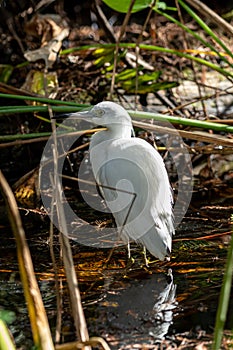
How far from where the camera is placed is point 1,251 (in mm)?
2586

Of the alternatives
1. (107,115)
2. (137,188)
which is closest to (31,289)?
(137,188)

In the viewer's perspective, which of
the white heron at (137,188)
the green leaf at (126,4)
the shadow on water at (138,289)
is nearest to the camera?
the shadow on water at (138,289)

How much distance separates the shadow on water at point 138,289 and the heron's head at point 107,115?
0.51m

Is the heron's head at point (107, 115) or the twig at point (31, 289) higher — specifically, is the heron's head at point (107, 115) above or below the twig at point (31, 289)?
below

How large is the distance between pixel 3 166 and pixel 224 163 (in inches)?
51.1

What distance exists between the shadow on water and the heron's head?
505 millimetres

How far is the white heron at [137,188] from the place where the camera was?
234 centimetres

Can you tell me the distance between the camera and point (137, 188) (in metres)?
2.42

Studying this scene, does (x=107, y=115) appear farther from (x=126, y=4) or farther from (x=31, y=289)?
(x=31, y=289)

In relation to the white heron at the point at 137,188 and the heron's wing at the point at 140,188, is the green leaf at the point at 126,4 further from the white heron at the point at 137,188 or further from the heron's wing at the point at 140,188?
the heron's wing at the point at 140,188

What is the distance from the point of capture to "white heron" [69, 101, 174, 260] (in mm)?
2338

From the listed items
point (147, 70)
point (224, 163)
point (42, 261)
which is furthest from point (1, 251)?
point (147, 70)

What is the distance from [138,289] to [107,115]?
0.77m

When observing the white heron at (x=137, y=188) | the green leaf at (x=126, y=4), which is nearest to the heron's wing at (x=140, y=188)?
the white heron at (x=137, y=188)
